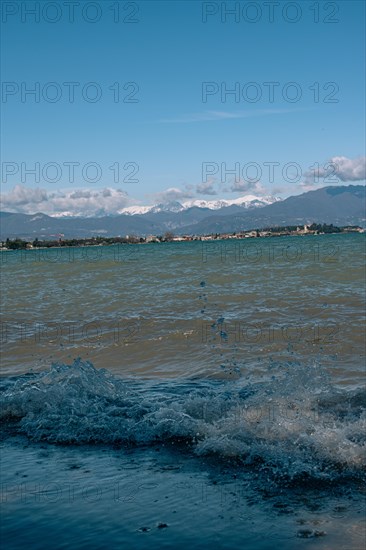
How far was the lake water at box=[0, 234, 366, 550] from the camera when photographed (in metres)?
5.56

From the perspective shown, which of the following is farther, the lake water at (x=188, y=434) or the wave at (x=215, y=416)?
the wave at (x=215, y=416)

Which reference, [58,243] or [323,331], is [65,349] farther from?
[58,243]

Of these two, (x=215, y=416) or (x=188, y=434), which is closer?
(x=188, y=434)

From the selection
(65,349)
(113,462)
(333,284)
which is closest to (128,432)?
(113,462)

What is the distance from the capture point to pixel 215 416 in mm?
8781

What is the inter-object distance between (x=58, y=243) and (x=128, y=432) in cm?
14708

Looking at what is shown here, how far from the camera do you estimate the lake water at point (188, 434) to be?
18.2ft

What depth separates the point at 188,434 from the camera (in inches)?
319

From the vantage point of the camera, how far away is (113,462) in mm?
7293

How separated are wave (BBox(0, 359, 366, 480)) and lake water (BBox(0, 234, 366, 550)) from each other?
0.03 m

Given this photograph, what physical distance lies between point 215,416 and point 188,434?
0.79 m

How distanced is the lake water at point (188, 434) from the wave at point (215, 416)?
3cm

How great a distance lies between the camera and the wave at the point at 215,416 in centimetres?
718

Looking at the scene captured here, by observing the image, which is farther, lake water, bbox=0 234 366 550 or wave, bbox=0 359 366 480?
wave, bbox=0 359 366 480
